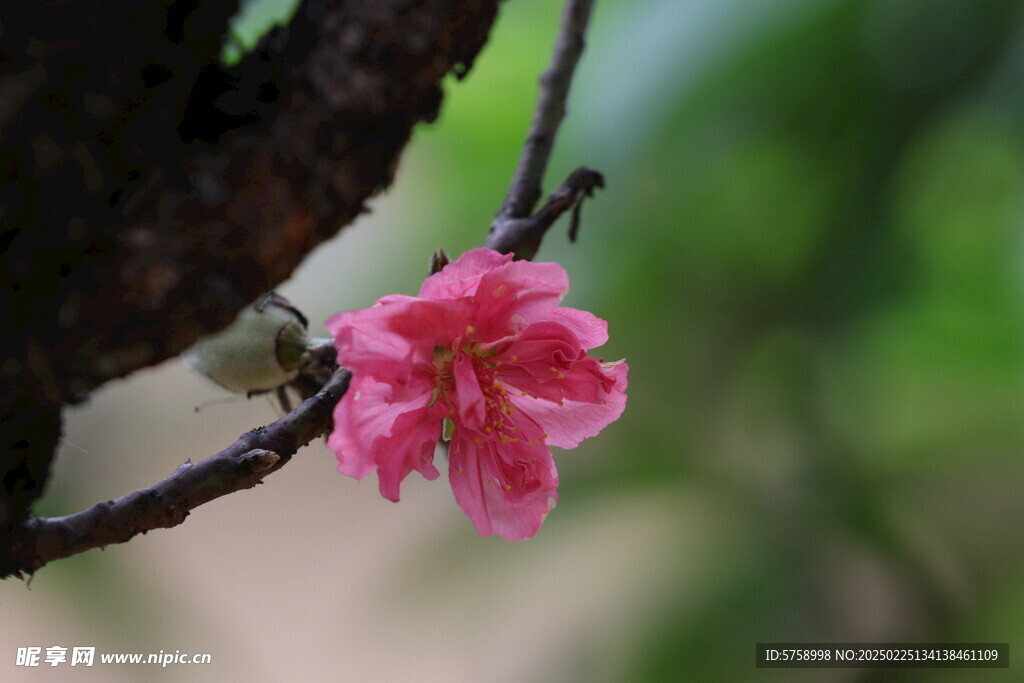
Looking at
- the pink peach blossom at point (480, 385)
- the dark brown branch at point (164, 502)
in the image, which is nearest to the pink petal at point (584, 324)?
the pink peach blossom at point (480, 385)

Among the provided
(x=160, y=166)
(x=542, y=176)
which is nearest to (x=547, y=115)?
(x=542, y=176)

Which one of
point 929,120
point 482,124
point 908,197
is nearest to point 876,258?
point 908,197

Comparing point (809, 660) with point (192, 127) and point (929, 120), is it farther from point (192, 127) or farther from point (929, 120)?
point (192, 127)

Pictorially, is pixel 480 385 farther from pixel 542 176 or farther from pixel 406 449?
pixel 542 176

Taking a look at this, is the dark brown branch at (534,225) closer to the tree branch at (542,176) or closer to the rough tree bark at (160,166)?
the tree branch at (542,176)

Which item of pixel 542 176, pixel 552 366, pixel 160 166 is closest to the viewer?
pixel 160 166

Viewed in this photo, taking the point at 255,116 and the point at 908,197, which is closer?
the point at 255,116

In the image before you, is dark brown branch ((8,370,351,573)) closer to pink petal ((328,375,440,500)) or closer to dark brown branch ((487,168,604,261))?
pink petal ((328,375,440,500))
